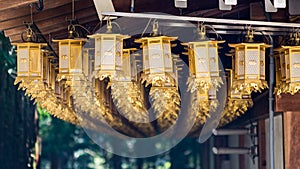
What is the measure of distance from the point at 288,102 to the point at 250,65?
5.01 feet

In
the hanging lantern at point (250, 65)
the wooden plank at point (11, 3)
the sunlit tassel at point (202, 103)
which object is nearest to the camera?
the wooden plank at point (11, 3)

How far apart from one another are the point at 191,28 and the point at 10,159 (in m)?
5.18

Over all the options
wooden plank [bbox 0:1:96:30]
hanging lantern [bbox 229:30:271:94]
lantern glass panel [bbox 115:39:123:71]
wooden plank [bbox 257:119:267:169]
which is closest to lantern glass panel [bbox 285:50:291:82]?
hanging lantern [bbox 229:30:271:94]

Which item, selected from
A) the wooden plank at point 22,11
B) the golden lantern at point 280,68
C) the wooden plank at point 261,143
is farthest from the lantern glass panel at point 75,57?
the wooden plank at point 261,143

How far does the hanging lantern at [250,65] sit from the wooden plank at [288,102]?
1.40 metres

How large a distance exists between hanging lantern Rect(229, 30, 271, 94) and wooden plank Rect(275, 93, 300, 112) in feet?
4.60

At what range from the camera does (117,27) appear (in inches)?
233

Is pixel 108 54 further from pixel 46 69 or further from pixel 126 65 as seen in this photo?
pixel 46 69

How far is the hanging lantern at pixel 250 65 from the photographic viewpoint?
19.3ft

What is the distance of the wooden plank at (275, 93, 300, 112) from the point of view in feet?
24.1

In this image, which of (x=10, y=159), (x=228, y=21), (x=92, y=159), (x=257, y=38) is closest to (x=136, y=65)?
(x=228, y=21)

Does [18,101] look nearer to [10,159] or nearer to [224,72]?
[10,159]

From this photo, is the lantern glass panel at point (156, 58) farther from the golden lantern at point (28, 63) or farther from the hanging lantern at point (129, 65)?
the golden lantern at point (28, 63)

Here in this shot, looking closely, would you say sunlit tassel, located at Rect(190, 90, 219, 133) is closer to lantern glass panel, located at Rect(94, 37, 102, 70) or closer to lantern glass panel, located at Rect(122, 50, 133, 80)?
lantern glass panel, located at Rect(122, 50, 133, 80)
